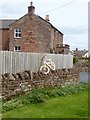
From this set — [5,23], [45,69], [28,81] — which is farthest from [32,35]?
[28,81]

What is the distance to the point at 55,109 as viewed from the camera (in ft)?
40.4

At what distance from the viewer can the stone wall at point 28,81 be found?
13680mm

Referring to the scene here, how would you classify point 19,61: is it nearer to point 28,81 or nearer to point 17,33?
point 28,81

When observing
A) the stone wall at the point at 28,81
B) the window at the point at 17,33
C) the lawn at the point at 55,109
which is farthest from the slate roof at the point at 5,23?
the lawn at the point at 55,109

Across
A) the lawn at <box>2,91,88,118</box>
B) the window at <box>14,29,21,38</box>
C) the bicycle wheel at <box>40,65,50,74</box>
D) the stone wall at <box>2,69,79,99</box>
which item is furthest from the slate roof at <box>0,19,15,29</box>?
the lawn at <box>2,91,88,118</box>

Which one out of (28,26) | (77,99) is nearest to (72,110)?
(77,99)

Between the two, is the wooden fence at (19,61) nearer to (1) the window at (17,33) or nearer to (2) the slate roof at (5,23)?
(1) the window at (17,33)

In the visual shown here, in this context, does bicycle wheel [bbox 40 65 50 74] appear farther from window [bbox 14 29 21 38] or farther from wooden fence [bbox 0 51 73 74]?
window [bbox 14 29 21 38]

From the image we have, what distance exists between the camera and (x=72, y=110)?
479 inches

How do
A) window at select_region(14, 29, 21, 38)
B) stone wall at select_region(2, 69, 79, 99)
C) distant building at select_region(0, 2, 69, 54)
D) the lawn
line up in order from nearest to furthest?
the lawn
stone wall at select_region(2, 69, 79, 99)
distant building at select_region(0, 2, 69, 54)
window at select_region(14, 29, 21, 38)

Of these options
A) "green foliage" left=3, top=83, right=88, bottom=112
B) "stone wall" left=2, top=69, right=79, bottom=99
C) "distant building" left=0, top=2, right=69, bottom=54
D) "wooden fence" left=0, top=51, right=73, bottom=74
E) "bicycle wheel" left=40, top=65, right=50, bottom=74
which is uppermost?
"distant building" left=0, top=2, right=69, bottom=54

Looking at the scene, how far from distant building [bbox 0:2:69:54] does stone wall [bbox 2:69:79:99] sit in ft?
81.3

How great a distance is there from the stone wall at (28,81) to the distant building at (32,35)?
24.8m

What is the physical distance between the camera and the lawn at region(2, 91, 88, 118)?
36.5 ft
